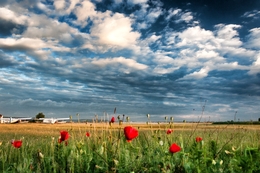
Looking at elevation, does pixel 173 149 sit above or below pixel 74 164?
above

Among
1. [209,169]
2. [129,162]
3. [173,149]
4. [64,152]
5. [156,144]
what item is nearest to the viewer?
[173,149]

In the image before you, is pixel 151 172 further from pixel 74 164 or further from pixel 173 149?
pixel 74 164

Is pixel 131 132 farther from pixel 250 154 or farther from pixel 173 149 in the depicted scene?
pixel 250 154

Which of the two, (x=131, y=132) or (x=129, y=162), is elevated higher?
(x=131, y=132)

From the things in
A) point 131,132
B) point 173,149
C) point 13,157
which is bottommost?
point 13,157

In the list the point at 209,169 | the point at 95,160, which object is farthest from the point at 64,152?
the point at 209,169

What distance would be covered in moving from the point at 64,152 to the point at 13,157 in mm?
1682

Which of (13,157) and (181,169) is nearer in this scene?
(181,169)

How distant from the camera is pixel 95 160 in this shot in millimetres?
3895

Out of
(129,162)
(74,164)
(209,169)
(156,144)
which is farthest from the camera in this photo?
(156,144)

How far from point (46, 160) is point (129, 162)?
1431 mm

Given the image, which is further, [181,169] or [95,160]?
[95,160]

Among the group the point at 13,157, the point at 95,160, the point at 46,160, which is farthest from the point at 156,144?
the point at 13,157

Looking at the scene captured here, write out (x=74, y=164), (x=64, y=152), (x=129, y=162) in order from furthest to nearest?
1. (x=64, y=152)
2. (x=74, y=164)
3. (x=129, y=162)
